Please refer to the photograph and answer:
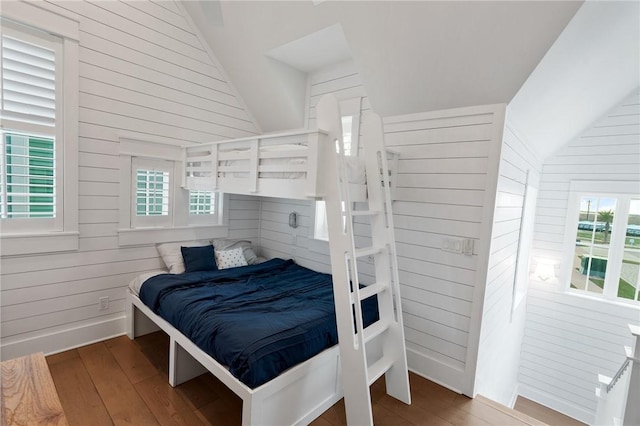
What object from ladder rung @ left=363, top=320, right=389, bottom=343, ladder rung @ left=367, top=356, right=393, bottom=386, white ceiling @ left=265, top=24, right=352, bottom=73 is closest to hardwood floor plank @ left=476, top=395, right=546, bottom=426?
ladder rung @ left=367, top=356, right=393, bottom=386

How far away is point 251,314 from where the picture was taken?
2100 mm

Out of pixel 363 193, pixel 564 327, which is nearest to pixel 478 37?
pixel 363 193

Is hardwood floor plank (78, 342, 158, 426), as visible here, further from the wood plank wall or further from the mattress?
the wood plank wall

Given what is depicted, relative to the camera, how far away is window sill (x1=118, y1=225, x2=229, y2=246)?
284 centimetres

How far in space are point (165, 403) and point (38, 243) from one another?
153 centimetres

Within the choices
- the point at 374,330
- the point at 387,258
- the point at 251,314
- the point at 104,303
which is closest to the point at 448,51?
the point at 387,258

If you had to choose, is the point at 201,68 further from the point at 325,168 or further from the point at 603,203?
the point at 603,203

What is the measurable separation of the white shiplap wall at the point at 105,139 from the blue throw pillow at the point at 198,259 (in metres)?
0.32

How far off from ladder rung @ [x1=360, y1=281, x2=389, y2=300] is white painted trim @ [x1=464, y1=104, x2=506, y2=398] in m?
0.73

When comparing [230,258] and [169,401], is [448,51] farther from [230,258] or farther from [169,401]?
[169,401]

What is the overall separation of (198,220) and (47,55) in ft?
5.89

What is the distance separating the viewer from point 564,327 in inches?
154

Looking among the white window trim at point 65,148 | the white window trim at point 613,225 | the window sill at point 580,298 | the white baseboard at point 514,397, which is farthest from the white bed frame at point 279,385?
the white window trim at point 613,225

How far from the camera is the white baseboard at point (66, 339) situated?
7.68ft
